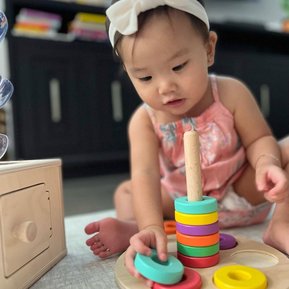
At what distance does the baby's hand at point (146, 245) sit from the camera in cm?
47

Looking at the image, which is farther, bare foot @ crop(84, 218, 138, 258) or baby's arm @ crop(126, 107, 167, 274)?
bare foot @ crop(84, 218, 138, 258)

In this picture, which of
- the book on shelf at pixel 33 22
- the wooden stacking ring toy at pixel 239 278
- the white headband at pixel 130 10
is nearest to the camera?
the wooden stacking ring toy at pixel 239 278

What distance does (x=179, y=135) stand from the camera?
0.76 metres

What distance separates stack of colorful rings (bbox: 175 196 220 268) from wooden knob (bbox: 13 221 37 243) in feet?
0.62

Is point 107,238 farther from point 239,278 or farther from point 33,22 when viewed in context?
point 33,22

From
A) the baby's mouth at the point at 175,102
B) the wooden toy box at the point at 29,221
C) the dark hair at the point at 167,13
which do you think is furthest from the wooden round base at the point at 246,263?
the dark hair at the point at 167,13

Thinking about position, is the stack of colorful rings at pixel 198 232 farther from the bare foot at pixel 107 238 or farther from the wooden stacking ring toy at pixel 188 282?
the bare foot at pixel 107 238

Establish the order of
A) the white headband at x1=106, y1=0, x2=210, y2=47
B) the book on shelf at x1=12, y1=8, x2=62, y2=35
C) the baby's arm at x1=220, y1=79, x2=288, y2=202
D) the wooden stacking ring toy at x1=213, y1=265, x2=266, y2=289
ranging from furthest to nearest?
the book on shelf at x1=12, y1=8, x2=62, y2=35 < the baby's arm at x1=220, y1=79, x2=288, y2=202 < the white headband at x1=106, y1=0, x2=210, y2=47 < the wooden stacking ring toy at x1=213, y1=265, x2=266, y2=289

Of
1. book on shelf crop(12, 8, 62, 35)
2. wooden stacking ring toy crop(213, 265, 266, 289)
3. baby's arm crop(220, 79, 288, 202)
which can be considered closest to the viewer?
wooden stacking ring toy crop(213, 265, 266, 289)

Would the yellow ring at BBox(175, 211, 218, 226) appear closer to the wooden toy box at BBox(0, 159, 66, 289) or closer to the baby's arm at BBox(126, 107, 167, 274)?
the baby's arm at BBox(126, 107, 167, 274)

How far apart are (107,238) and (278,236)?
0.26 m

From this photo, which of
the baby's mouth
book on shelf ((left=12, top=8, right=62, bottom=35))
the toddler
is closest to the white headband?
the toddler

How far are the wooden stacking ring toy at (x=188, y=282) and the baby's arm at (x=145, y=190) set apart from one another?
3cm

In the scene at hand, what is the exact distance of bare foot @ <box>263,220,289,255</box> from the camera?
58 cm
